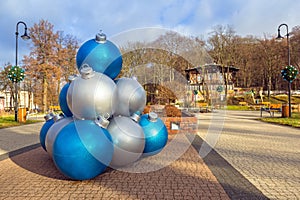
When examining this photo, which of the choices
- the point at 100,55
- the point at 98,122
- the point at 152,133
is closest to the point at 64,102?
the point at 100,55

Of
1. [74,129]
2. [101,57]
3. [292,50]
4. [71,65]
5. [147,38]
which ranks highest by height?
[292,50]

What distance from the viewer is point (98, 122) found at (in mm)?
4812

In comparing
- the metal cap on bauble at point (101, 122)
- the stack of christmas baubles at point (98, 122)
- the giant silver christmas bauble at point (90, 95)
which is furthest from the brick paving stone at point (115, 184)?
the giant silver christmas bauble at point (90, 95)

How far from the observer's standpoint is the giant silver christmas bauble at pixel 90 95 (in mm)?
4777

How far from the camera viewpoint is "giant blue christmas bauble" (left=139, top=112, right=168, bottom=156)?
635 cm

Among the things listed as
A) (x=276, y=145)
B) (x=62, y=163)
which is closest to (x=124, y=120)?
(x=62, y=163)

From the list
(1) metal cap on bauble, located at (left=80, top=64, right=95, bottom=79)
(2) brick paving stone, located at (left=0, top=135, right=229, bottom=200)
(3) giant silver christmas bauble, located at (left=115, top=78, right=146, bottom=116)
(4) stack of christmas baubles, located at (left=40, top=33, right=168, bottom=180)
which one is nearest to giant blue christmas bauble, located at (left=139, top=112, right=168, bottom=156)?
(4) stack of christmas baubles, located at (left=40, top=33, right=168, bottom=180)

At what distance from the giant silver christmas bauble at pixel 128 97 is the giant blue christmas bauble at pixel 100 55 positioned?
1.58 feet

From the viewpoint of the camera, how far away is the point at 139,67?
7.89m

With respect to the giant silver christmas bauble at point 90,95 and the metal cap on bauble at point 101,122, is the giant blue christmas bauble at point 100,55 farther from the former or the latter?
the metal cap on bauble at point 101,122

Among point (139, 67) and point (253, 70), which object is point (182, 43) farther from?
point (253, 70)

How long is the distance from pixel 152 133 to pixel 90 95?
223 cm

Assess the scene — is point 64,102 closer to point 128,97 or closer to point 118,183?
point 128,97

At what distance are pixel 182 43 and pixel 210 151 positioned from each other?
3.44 m
